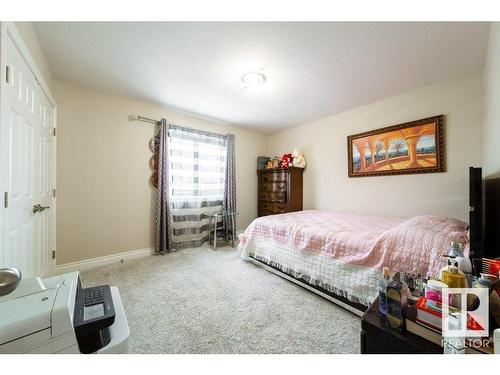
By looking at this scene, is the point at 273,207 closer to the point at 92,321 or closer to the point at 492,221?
the point at 492,221

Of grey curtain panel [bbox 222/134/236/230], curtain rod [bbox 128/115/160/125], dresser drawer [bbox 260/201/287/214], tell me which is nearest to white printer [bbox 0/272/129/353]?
curtain rod [bbox 128/115/160/125]

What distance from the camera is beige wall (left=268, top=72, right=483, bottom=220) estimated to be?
2.12 meters

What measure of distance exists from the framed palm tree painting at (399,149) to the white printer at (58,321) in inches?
125

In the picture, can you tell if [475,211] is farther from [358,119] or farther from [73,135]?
[73,135]

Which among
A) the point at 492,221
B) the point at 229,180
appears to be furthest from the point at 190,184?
the point at 492,221

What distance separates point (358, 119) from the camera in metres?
2.96

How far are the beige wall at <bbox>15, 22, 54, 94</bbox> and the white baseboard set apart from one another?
208 cm

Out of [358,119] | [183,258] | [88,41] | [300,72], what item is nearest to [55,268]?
[183,258]

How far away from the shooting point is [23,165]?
1.41 m

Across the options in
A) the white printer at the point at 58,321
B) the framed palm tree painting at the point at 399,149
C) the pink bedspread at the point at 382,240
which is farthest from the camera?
the framed palm tree painting at the point at 399,149

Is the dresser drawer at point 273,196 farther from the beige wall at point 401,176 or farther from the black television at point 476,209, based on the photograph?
the black television at point 476,209

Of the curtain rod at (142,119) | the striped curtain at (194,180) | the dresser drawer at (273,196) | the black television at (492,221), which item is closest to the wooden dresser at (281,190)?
the dresser drawer at (273,196)

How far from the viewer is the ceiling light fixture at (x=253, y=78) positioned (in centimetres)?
210

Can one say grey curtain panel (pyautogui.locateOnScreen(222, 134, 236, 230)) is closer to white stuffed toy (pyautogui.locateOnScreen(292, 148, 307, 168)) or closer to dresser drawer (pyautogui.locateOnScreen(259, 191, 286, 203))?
dresser drawer (pyautogui.locateOnScreen(259, 191, 286, 203))
